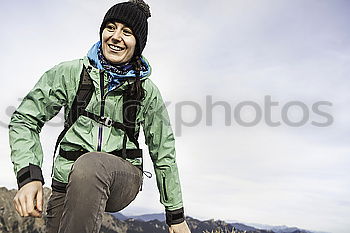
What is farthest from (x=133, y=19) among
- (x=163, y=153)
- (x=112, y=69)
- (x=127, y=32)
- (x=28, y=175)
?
(x=28, y=175)

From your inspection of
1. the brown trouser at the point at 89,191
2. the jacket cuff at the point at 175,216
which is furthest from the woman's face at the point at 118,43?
the jacket cuff at the point at 175,216

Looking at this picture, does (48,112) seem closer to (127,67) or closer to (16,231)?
(127,67)

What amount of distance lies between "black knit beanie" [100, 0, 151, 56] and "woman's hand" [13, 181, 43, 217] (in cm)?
171

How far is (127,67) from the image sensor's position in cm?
387

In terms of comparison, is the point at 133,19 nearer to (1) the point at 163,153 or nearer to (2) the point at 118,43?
(2) the point at 118,43

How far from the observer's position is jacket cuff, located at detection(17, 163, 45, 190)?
9.47 feet

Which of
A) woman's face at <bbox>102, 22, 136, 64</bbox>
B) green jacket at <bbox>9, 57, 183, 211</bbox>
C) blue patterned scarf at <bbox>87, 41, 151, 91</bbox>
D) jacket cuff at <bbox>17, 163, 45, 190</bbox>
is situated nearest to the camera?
jacket cuff at <bbox>17, 163, 45, 190</bbox>

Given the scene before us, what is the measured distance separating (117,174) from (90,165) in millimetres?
355

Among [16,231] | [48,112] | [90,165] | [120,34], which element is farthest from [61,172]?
[16,231]

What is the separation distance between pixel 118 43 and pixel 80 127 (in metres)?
0.83

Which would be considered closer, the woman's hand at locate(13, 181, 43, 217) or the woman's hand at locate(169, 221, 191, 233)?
the woman's hand at locate(13, 181, 43, 217)

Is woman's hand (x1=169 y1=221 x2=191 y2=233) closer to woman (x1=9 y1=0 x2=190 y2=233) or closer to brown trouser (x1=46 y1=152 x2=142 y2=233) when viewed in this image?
woman (x1=9 y1=0 x2=190 y2=233)

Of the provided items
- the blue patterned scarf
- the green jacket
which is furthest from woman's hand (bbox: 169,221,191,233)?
the blue patterned scarf

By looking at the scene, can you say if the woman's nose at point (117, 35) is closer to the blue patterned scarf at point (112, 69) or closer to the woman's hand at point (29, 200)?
the blue patterned scarf at point (112, 69)
